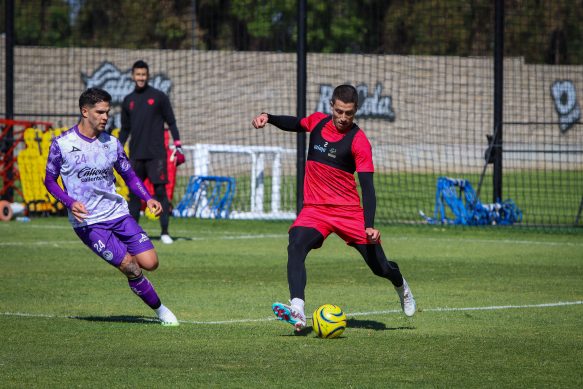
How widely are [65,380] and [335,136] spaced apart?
3.47m

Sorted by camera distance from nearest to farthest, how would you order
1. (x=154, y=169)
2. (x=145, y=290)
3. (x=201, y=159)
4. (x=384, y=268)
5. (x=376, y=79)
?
(x=145, y=290) < (x=384, y=268) < (x=154, y=169) < (x=201, y=159) < (x=376, y=79)

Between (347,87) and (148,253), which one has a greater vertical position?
(347,87)

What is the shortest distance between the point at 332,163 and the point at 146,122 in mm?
7938

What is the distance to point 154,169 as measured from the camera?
17.2 meters

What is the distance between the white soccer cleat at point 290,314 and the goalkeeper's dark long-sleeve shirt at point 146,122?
8517mm

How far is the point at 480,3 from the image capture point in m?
40.8

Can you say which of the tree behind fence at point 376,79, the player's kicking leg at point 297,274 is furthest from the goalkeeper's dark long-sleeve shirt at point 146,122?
the tree behind fence at point 376,79

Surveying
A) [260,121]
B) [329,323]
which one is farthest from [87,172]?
[329,323]

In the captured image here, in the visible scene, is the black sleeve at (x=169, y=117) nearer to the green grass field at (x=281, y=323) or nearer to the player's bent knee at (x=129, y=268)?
the green grass field at (x=281, y=323)

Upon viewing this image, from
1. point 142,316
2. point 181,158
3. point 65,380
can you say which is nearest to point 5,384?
point 65,380

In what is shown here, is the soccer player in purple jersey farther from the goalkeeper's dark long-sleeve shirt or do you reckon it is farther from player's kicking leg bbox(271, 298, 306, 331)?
the goalkeeper's dark long-sleeve shirt

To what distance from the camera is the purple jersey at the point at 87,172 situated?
9938 millimetres

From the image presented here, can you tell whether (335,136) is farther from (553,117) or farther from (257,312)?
(553,117)

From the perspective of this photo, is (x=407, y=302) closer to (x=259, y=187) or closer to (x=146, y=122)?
(x=146, y=122)
